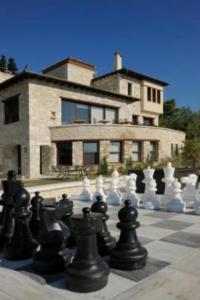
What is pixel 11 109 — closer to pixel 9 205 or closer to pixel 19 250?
pixel 9 205

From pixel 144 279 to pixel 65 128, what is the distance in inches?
665

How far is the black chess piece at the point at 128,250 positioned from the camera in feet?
10.1

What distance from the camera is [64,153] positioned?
1980 centimetres

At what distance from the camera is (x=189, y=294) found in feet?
8.28

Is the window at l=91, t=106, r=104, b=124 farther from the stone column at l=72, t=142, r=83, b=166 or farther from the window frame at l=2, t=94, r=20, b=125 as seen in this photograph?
the window frame at l=2, t=94, r=20, b=125

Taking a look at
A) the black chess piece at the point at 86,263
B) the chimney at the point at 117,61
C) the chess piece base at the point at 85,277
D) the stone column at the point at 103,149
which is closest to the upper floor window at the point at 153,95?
the chimney at the point at 117,61

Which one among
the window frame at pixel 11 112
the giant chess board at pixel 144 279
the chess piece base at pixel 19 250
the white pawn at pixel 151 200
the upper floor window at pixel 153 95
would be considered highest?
the upper floor window at pixel 153 95

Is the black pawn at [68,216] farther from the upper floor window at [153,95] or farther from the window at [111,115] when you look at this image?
the upper floor window at [153,95]

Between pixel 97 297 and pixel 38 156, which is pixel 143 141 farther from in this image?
pixel 97 297

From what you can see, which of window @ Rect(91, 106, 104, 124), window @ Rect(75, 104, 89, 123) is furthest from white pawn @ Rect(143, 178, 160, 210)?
window @ Rect(91, 106, 104, 124)

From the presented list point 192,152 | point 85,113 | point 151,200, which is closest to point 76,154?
point 85,113

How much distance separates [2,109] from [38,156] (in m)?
5.39

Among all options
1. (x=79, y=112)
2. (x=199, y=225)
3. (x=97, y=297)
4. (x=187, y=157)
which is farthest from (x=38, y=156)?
(x=97, y=297)

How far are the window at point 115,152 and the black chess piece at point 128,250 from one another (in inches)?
671
